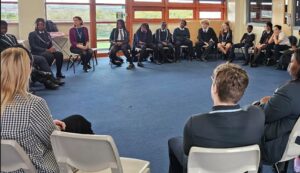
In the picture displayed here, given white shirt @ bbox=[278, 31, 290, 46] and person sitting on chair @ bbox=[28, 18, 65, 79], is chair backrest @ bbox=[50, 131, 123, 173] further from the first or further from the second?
white shirt @ bbox=[278, 31, 290, 46]

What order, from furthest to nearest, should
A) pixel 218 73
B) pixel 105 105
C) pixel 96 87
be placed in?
pixel 96 87 < pixel 105 105 < pixel 218 73

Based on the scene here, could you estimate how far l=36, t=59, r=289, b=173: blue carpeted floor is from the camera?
384cm

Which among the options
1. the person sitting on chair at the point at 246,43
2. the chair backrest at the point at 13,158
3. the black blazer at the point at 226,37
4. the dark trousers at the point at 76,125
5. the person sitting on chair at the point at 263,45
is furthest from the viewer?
the black blazer at the point at 226,37

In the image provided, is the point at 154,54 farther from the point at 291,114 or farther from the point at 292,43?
the point at 291,114

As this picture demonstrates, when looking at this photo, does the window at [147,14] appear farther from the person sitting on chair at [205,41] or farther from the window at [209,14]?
the window at [209,14]

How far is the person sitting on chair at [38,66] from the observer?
619 centimetres

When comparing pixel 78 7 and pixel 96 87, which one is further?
pixel 78 7

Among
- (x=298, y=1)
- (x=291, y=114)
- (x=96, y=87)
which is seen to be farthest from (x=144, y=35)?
(x=291, y=114)

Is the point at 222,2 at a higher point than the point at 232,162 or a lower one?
higher

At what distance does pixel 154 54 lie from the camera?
9.70m

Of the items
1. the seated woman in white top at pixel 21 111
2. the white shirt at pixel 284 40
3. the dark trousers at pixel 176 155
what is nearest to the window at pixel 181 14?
the white shirt at pixel 284 40

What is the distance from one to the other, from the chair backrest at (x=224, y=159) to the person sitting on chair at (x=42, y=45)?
5878 millimetres

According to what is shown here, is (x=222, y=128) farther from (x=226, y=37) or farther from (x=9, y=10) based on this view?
(x=226, y=37)

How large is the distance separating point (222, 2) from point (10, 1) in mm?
6735
